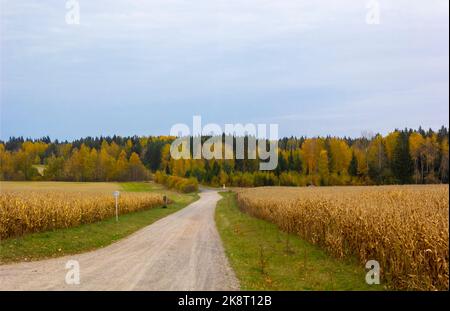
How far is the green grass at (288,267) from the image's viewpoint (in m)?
12.3

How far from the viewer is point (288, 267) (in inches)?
Answer: 592

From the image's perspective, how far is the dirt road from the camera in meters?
11.8

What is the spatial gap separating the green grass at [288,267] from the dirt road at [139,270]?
0.67 metres

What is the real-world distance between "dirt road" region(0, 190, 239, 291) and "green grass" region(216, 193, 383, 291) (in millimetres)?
669

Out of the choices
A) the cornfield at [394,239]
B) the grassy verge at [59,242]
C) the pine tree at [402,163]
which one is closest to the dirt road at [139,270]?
the grassy verge at [59,242]

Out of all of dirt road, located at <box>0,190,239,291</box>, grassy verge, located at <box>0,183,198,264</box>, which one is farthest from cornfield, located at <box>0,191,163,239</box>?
dirt road, located at <box>0,190,239,291</box>

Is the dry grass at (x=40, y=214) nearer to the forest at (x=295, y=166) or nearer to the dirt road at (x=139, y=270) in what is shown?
the dirt road at (x=139, y=270)

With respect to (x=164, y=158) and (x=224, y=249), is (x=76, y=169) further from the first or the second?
(x=224, y=249)

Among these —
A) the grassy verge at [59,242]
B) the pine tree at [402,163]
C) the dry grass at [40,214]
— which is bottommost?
the grassy verge at [59,242]

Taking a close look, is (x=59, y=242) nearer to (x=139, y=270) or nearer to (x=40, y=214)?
(x=40, y=214)

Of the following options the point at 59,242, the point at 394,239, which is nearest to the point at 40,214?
the point at 59,242

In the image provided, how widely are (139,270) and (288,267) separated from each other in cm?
516

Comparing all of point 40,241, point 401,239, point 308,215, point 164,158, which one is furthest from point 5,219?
point 164,158

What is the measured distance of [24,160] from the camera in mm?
122688
